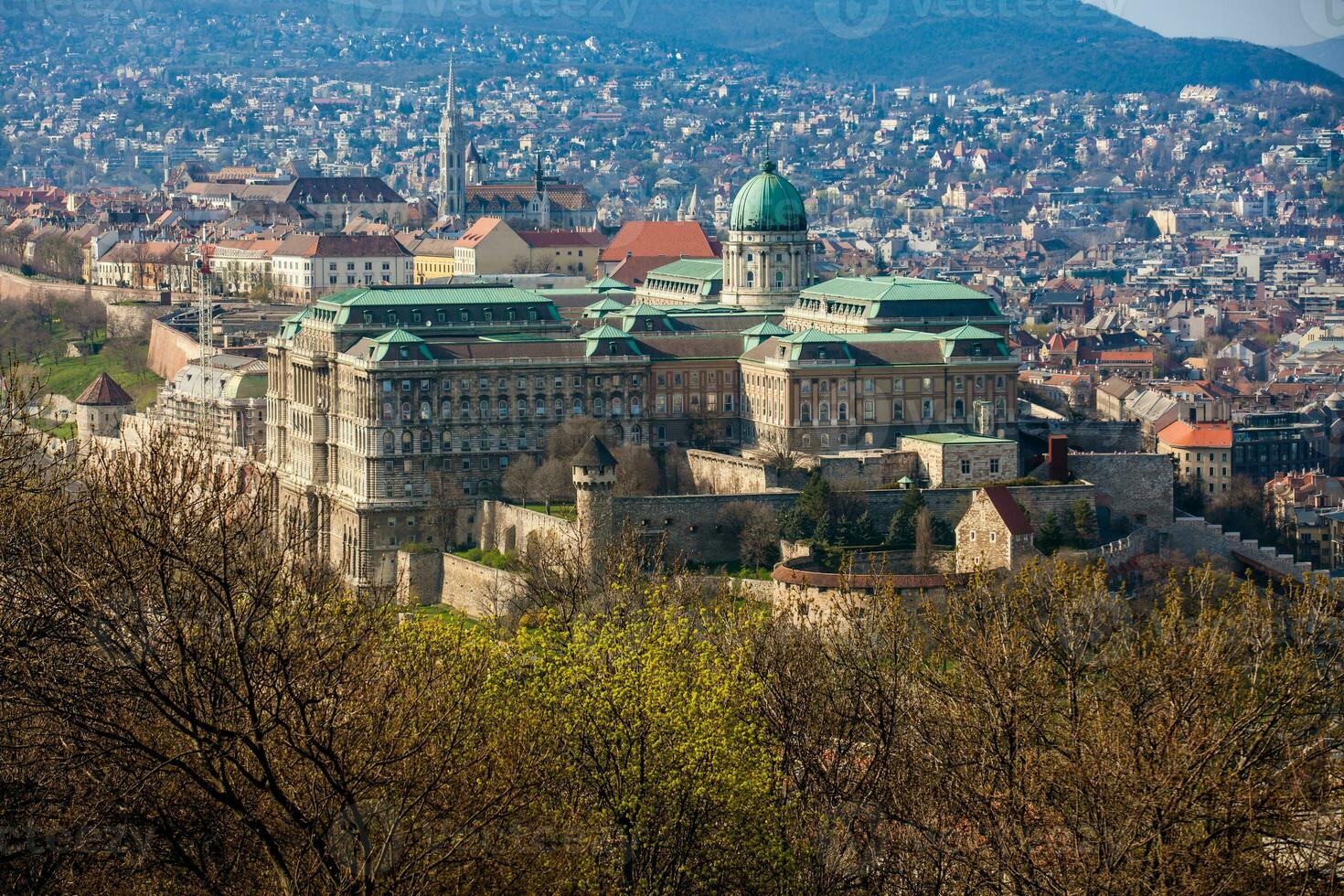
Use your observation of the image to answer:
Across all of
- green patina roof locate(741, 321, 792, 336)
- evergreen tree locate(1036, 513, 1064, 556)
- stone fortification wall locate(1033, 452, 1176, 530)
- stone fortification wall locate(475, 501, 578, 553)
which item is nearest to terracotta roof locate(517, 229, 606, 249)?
green patina roof locate(741, 321, 792, 336)

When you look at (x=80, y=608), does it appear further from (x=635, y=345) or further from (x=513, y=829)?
(x=635, y=345)

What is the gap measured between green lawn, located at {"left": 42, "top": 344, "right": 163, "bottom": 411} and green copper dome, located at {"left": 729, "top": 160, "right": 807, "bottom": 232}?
103ft

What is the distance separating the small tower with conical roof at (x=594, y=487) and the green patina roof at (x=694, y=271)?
3066 centimetres

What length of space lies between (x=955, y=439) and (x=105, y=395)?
149 ft

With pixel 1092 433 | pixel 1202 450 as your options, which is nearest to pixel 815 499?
pixel 1092 433

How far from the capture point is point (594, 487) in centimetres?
8006

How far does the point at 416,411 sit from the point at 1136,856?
51084 mm

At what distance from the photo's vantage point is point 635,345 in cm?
9312

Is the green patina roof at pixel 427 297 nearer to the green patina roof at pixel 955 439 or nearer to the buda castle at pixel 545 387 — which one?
the buda castle at pixel 545 387

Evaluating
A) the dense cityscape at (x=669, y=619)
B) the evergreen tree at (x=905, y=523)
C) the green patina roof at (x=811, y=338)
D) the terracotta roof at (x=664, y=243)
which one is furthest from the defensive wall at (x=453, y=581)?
the terracotta roof at (x=664, y=243)

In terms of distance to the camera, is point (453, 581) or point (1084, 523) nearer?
point (1084, 523)

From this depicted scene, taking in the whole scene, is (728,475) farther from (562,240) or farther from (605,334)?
(562,240)

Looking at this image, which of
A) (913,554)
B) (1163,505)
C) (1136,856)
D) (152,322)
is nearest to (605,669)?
(1136,856)

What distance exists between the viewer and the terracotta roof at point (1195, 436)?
108625 millimetres
